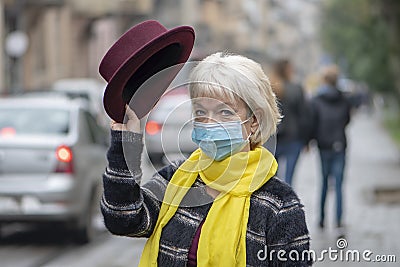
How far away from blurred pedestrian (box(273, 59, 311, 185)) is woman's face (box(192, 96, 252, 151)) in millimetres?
8056

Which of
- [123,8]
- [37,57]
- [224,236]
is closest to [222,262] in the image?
[224,236]

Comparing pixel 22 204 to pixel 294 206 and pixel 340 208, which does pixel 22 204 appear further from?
pixel 294 206

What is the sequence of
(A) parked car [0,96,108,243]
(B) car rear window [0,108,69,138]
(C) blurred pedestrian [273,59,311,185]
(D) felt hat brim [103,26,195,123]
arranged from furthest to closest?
(C) blurred pedestrian [273,59,311,185]
(B) car rear window [0,108,69,138]
(A) parked car [0,96,108,243]
(D) felt hat brim [103,26,195,123]

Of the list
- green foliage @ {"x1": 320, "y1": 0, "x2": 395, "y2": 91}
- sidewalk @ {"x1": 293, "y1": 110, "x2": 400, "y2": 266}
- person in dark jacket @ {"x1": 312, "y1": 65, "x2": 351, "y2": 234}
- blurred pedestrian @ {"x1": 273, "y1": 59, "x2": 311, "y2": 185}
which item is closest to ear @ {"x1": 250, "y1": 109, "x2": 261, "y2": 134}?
sidewalk @ {"x1": 293, "y1": 110, "x2": 400, "y2": 266}

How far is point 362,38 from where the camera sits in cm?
3891

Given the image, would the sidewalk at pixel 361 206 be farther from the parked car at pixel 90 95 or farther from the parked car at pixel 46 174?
the parked car at pixel 90 95

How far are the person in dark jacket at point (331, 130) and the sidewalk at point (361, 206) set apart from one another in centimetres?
51

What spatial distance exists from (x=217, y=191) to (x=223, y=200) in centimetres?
5

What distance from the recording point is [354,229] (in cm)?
1149

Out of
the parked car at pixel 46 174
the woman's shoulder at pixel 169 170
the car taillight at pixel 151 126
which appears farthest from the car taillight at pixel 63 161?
the woman's shoulder at pixel 169 170

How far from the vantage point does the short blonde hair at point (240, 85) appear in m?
3.16

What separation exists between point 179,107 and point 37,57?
42.4 m

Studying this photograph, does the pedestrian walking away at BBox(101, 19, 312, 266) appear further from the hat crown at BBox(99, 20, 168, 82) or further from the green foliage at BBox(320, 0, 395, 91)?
the green foliage at BBox(320, 0, 395, 91)

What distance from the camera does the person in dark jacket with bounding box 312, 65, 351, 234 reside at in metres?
11.0
